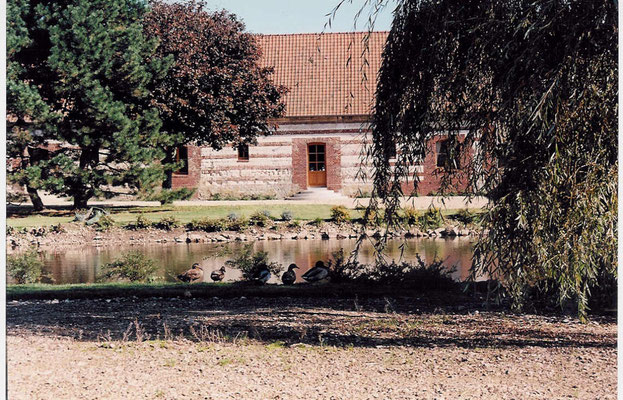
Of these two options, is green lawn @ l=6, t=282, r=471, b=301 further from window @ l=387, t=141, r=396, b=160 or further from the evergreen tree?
the evergreen tree

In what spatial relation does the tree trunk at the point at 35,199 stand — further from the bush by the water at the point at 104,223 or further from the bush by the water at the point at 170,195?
the bush by the water at the point at 170,195

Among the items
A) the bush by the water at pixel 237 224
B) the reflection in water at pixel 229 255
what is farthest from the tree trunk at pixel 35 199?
the bush by the water at pixel 237 224

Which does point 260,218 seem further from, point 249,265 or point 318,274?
point 318,274

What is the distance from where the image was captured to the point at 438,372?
3.41 meters

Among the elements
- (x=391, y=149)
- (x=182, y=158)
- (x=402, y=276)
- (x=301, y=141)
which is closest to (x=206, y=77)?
(x=182, y=158)

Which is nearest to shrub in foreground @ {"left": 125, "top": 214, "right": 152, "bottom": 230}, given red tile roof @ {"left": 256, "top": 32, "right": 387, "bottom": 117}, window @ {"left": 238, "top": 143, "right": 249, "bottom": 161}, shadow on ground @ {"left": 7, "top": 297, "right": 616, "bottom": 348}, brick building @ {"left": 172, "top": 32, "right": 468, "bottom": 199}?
brick building @ {"left": 172, "top": 32, "right": 468, "bottom": 199}

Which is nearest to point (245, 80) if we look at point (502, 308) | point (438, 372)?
point (502, 308)

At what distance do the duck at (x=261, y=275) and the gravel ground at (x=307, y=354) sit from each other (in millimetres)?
1024

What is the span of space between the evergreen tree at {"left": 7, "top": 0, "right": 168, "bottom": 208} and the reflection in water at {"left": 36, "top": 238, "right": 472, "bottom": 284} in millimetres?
744

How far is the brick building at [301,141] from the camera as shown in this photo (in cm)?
734

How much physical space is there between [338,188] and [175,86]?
6.53 ft

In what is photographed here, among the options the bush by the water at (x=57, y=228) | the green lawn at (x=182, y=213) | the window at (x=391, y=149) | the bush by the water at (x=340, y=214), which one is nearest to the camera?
the window at (x=391, y=149)

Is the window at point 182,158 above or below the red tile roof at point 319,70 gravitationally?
below

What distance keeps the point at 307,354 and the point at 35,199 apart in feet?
16.5
